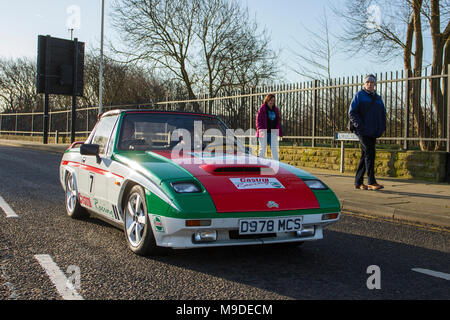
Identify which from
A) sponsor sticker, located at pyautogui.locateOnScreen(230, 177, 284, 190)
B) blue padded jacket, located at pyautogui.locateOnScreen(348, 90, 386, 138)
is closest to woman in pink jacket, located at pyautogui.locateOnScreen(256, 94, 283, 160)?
blue padded jacket, located at pyautogui.locateOnScreen(348, 90, 386, 138)

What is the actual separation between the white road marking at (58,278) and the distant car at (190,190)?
2.42 feet

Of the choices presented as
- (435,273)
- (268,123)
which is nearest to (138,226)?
(435,273)

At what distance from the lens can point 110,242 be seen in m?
4.83

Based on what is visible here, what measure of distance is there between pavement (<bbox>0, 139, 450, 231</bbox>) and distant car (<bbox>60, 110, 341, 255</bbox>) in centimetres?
259

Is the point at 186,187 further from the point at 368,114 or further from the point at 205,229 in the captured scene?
the point at 368,114

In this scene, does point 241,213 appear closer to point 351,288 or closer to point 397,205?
point 351,288

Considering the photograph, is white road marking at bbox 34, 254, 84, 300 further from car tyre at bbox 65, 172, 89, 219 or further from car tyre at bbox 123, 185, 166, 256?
car tyre at bbox 65, 172, 89, 219

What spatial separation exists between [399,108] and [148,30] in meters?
19.0

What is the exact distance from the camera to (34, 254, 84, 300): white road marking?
3184 mm

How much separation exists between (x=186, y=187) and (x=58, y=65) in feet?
78.7

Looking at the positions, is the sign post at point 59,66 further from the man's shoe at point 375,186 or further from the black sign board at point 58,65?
the man's shoe at point 375,186

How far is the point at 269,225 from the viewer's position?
3932 mm

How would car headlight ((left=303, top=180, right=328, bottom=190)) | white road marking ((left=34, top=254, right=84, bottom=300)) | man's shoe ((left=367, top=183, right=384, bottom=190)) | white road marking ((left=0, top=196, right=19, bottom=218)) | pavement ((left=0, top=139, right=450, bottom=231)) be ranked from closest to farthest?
white road marking ((left=34, top=254, right=84, bottom=300))
car headlight ((left=303, top=180, right=328, bottom=190))
white road marking ((left=0, top=196, right=19, bottom=218))
pavement ((left=0, top=139, right=450, bottom=231))
man's shoe ((left=367, top=183, right=384, bottom=190))
